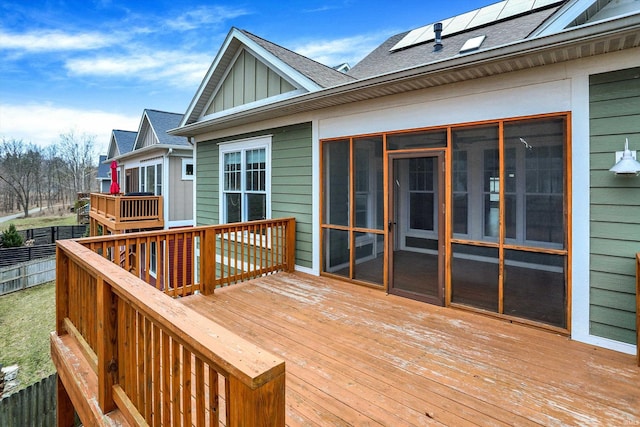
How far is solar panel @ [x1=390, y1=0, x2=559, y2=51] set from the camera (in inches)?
250

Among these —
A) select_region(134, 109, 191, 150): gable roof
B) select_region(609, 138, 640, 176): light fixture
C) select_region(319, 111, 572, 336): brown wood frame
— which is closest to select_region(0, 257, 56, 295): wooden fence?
select_region(134, 109, 191, 150): gable roof

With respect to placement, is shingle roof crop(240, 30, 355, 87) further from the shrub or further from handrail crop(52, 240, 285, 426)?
the shrub

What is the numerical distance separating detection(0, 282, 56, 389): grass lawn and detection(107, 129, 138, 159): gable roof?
8.75m

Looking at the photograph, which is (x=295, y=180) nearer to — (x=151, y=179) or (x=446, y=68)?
(x=446, y=68)

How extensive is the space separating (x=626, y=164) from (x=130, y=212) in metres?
11.9

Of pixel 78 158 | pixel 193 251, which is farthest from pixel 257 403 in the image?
pixel 78 158

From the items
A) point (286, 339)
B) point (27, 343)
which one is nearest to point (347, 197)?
point (286, 339)

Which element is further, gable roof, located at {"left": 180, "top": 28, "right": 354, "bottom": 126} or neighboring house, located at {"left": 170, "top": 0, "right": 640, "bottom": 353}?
gable roof, located at {"left": 180, "top": 28, "right": 354, "bottom": 126}

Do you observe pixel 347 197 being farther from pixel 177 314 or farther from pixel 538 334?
pixel 177 314

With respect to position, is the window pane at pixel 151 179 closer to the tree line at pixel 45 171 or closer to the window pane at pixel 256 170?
the window pane at pixel 256 170

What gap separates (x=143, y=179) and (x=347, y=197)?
39.5 feet

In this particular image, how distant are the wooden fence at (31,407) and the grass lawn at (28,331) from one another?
10.0 feet

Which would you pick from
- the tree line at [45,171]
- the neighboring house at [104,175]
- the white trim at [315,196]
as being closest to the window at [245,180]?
the white trim at [315,196]

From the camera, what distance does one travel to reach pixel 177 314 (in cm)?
153
